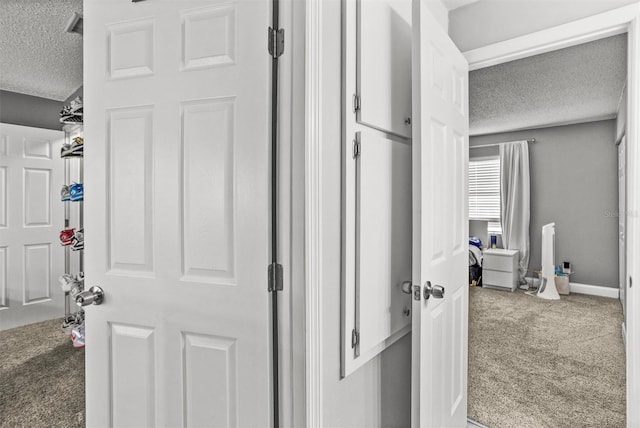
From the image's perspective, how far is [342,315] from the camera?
1234 mm

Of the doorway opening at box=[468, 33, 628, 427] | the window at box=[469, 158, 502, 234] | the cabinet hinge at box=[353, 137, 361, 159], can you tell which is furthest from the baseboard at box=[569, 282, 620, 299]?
the cabinet hinge at box=[353, 137, 361, 159]

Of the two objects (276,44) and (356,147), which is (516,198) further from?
(276,44)

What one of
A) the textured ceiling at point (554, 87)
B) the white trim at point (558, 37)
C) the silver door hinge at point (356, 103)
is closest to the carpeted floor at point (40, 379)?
the silver door hinge at point (356, 103)

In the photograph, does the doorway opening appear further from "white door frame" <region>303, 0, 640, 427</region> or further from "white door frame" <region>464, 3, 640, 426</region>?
"white door frame" <region>303, 0, 640, 427</region>

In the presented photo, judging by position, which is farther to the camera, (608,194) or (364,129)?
(608,194)

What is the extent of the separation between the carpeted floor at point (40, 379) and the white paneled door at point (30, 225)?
0.30m

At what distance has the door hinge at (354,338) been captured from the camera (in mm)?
1265

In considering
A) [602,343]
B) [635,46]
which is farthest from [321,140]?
[602,343]

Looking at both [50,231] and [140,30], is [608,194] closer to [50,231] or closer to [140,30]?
[140,30]

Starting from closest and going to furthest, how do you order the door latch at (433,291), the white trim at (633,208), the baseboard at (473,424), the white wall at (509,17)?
the door latch at (433,291), the white trim at (633,208), the white wall at (509,17), the baseboard at (473,424)

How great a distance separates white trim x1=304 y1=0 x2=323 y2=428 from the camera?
1.10 m

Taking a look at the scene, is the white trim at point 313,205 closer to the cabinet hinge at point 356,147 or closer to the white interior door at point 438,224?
the cabinet hinge at point 356,147

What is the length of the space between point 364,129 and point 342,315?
653mm

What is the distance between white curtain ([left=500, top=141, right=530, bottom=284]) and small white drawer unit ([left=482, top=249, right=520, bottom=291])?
0.18 meters
